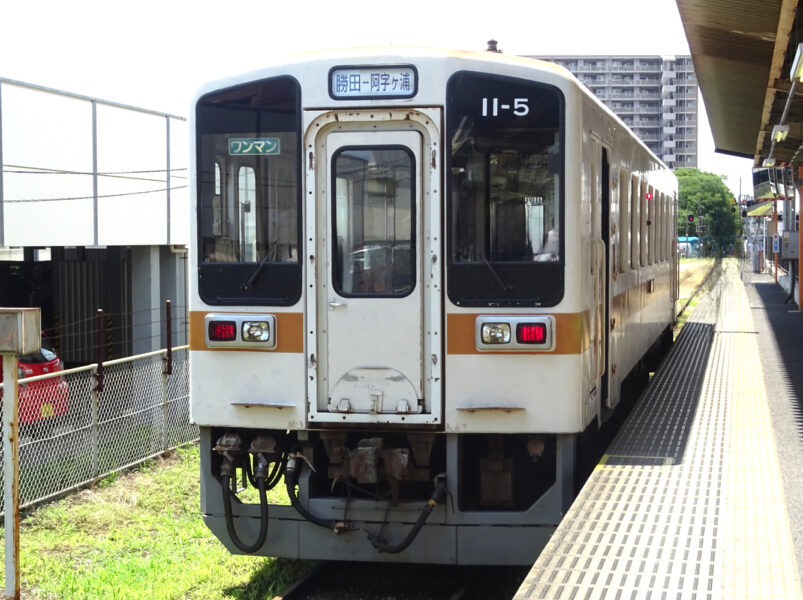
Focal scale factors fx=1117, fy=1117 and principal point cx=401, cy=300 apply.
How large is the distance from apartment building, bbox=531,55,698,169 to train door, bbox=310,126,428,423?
133 m

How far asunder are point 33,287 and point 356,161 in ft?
52.9

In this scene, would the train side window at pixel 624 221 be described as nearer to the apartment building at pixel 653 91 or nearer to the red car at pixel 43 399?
the red car at pixel 43 399

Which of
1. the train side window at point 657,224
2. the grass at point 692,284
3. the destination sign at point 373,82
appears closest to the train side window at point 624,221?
the destination sign at point 373,82

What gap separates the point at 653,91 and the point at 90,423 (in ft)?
439

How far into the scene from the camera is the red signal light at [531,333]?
19.4ft

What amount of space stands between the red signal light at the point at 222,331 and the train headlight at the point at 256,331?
65 millimetres

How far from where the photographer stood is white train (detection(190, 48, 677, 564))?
595 centimetres

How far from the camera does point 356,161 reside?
19.7 ft

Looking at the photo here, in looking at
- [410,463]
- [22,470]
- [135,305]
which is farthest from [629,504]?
[135,305]

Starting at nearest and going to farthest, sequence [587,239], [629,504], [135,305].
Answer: [629,504], [587,239], [135,305]

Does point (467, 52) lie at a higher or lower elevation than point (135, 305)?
higher

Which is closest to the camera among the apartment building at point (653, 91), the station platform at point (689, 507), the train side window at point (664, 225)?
the station platform at point (689, 507)

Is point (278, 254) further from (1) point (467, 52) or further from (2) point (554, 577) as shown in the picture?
(2) point (554, 577)

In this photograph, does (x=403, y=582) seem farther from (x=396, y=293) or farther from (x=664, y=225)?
(x=664, y=225)
